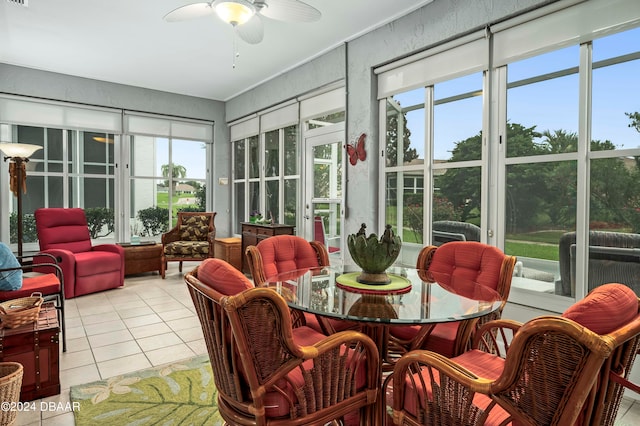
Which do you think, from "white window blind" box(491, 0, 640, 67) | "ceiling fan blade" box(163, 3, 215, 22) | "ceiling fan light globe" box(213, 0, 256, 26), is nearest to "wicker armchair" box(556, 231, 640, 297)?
"white window blind" box(491, 0, 640, 67)

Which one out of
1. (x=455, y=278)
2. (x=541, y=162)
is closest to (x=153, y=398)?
(x=455, y=278)

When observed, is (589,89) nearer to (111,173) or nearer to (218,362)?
(218,362)

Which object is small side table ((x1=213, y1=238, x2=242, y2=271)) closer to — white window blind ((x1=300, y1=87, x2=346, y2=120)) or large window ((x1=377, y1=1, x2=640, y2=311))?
white window blind ((x1=300, y1=87, x2=346, y2=120))

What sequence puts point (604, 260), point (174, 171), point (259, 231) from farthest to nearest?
1. point (174, 171)
2. point (259, 231)
3. point (604, 260)

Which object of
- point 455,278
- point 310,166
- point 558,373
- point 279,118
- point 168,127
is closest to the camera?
point 558,373

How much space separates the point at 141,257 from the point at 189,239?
0.76 m

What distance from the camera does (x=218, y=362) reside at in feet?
5.09

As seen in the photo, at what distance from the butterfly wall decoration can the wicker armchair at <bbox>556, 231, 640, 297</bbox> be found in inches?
83.9

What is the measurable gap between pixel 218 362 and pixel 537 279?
255 centimetres

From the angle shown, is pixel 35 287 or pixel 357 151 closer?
pixel 35 287

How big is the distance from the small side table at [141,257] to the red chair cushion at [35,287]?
2.38 meters

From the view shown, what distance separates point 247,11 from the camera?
2.65 meters

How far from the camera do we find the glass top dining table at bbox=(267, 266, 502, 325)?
161 centimetres

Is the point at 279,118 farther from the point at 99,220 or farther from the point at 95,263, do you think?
the point at 99,220
